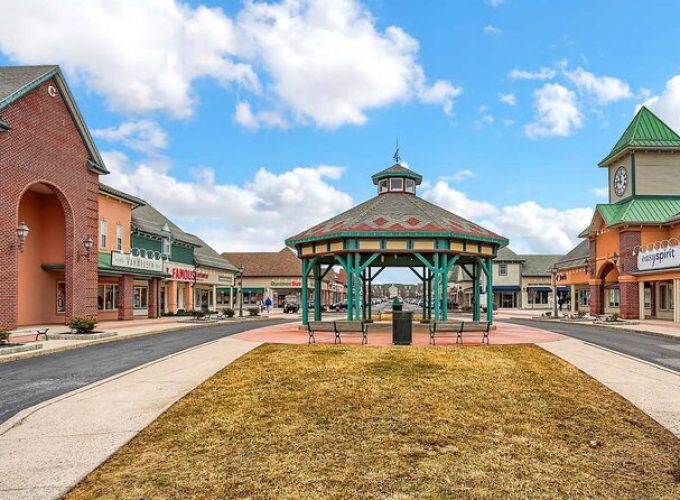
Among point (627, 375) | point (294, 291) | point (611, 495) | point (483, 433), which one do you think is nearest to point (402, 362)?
point (627, 375)

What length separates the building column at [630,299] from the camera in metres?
34.7

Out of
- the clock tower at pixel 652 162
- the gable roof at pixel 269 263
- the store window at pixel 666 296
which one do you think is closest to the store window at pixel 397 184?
the clock tower at pixel 652 162

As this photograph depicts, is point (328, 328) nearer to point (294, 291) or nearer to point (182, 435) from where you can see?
point (182, 435)

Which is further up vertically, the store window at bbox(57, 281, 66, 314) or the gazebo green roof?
the gazebo green roof

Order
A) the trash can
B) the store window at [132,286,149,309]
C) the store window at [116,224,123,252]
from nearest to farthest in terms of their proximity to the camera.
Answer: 1. the trash can
2. the store window at [116,224,123,252]
3. the store window at [132,286,149,309]

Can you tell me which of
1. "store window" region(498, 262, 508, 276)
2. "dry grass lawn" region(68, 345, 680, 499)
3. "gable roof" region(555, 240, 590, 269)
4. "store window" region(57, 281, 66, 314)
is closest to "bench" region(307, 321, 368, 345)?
"dry grass lawn" region(68, 345, 680, 499)

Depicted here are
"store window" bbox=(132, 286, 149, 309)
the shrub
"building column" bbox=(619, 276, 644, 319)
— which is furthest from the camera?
"store window" bbox=(132, 286, 149, 309)

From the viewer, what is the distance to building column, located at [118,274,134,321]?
33938 mm

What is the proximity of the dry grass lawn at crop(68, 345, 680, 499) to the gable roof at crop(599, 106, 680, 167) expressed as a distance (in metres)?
31.6

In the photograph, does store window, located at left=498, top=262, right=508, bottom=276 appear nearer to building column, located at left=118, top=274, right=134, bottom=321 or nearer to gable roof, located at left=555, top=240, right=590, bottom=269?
gable roof, located at left=555, top=240, right=590, bottom=269

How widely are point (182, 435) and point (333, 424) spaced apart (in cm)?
204

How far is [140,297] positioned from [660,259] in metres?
36.3

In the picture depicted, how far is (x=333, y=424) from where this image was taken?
7191mm

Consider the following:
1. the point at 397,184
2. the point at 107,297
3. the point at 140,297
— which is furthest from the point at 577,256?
the point at 107,297
